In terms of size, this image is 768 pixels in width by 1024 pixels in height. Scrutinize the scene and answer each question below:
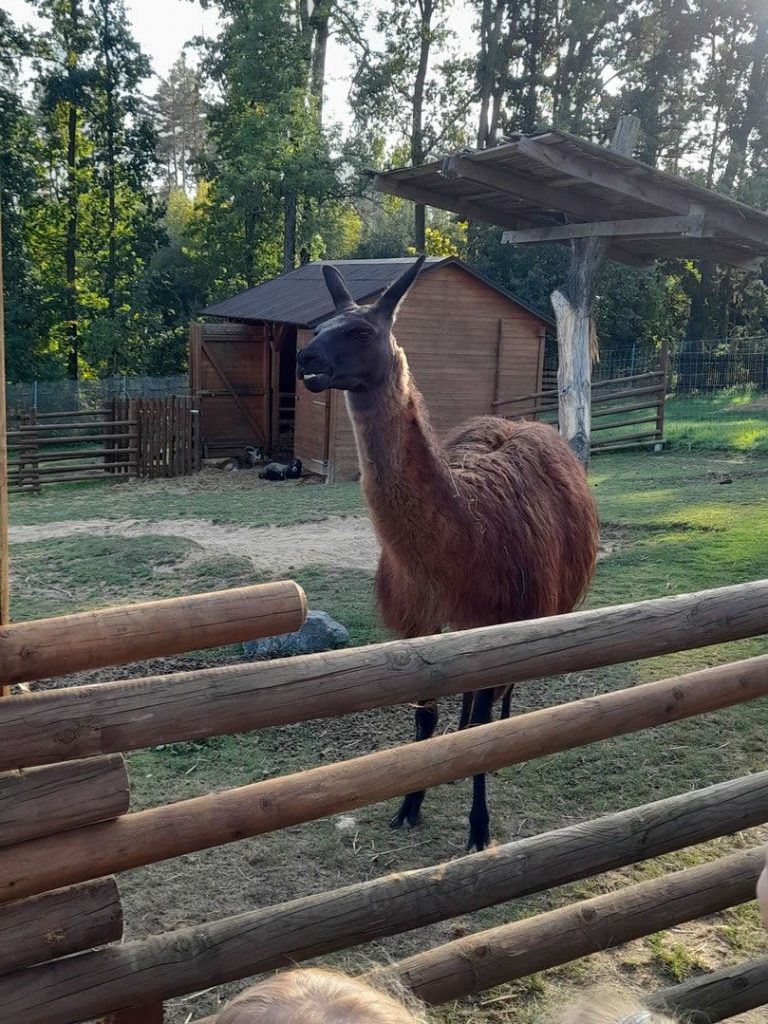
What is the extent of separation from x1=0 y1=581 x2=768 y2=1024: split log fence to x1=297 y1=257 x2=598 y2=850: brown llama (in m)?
1.53

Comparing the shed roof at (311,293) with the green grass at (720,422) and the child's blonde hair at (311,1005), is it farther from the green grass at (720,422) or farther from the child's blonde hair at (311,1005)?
the child's blonde hair at (311,1005)

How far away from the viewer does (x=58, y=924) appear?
207cm

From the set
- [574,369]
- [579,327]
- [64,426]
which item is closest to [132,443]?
[64,426]

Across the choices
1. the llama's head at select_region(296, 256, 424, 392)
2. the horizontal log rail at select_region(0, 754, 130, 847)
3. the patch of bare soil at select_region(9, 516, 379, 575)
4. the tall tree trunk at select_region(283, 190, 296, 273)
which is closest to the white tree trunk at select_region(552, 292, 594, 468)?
the patch of bare soil at select_region(9, 516, 379, 575)

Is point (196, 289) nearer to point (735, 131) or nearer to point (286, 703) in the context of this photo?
point (735, 131)

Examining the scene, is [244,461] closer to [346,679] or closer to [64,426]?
[64,426]

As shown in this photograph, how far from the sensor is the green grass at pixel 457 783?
3514 mm

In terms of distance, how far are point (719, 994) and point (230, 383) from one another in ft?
57.8

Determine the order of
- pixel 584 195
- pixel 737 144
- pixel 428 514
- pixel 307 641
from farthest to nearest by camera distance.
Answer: pixel 737 144, pixel 584 195, pixel 307 641, pixel 428 514

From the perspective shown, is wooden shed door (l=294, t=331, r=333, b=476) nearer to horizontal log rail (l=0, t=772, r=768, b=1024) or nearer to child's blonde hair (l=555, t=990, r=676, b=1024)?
horizontal log rail (l=0, t=772, r=768, b=1024)

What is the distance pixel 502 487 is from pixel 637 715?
92.9 inches

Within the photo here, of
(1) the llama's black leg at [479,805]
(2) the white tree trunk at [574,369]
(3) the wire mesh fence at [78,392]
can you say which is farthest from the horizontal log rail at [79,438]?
(1) the llama's black leg at [479,805]

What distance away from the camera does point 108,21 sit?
2778cm

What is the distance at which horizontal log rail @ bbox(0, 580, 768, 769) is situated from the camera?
1.98 m
